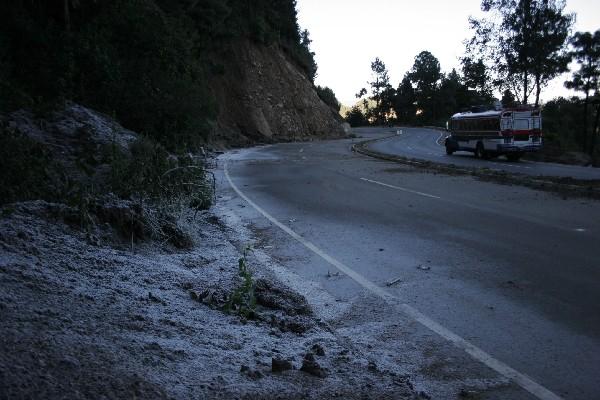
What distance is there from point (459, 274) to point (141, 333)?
412 cm

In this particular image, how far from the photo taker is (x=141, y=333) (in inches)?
153

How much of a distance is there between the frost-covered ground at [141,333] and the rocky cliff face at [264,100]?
121ft

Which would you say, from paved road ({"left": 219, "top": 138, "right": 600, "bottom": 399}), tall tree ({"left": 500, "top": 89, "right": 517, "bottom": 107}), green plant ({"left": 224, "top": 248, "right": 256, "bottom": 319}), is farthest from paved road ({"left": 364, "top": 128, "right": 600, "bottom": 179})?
green plant ({"left": 224, "top": 248, "right": 256, "bottom": 319})

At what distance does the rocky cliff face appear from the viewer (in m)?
50.0

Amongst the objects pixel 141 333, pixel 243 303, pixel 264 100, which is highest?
pixel 264 100

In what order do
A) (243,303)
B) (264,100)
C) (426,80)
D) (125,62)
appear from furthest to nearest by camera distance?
(426,80)
(264,100)
(125,62)
(243,303)

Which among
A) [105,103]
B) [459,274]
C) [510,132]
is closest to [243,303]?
[459,274]

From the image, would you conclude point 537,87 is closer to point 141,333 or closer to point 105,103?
point 105,103

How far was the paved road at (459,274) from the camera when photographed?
4.15m

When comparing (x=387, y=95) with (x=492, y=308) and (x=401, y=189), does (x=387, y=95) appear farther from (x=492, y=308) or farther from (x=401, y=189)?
(x=492, y=308)

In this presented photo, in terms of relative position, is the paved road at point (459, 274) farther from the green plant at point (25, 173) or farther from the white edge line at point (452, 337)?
the green plant at point (25, 173)

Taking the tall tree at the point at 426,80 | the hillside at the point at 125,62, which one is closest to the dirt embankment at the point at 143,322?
the hillside at the point at 125,62

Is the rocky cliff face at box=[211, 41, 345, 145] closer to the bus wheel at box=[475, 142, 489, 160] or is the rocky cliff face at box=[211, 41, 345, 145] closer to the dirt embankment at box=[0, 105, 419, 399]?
the bus wheel at box=[475, 142, 489, 160]

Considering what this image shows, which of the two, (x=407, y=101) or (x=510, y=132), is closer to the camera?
(x=510, y=132)
